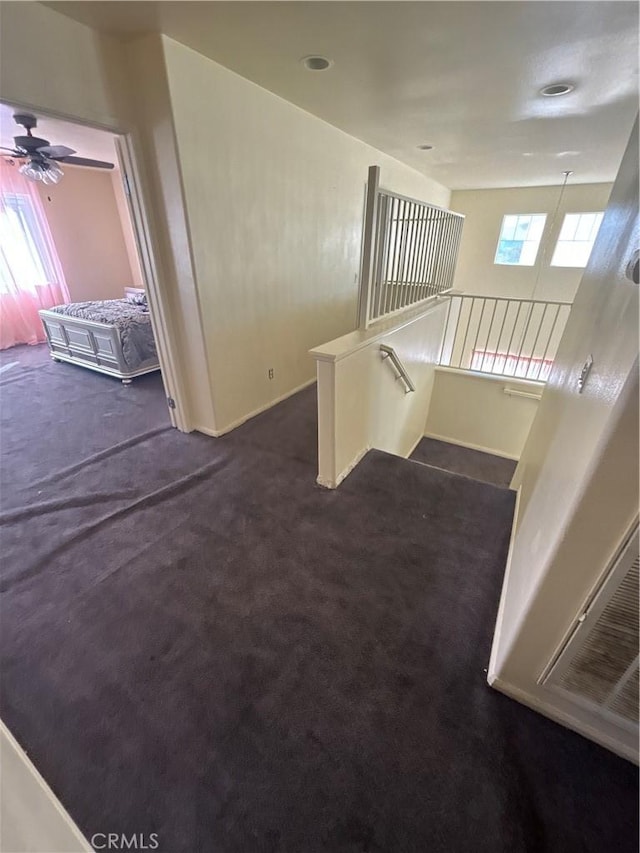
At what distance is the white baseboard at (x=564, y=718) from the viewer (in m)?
1.12

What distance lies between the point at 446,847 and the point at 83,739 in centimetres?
115

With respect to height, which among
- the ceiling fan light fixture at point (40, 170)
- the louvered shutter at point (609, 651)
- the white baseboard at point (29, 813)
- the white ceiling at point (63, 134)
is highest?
the white ceiling at point (63, 134)

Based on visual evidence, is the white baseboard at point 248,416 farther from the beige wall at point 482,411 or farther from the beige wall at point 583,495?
the beige wall at point 583,495

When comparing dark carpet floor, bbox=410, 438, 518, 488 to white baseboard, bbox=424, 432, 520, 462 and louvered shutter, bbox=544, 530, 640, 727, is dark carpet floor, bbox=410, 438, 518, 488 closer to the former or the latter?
white baseboard, bbox=424, 432, 520, 462

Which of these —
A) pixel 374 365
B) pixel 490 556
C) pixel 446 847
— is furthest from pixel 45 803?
pixel 374 365

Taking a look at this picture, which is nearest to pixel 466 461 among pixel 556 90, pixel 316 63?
pixel 556 90

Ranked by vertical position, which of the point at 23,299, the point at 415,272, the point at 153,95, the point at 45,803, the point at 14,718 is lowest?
the point at 14,718

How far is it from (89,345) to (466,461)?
460 cm

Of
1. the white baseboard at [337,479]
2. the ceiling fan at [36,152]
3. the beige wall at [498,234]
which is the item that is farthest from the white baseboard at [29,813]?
the beige wall at [498,234]

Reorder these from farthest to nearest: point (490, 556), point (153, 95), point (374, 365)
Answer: point (374, 365), point (153, 95), point (490, 556)

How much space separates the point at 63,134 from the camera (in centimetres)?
344

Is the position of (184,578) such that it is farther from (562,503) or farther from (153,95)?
(153,95)

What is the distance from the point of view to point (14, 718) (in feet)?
4.03

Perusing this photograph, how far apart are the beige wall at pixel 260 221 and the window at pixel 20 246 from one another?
14.0ft
